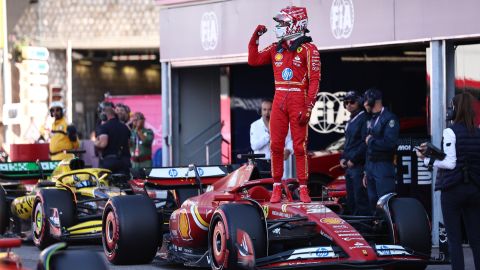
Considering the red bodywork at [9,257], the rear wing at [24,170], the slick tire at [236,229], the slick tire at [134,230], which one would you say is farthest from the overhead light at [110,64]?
the red bodywork at [9,257]

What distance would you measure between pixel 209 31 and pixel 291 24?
712 centimetres

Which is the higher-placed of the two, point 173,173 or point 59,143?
point 59,143

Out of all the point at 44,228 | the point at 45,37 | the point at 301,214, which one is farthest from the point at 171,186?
the point at 45,37

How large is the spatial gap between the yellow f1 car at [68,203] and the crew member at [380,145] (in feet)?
10.4

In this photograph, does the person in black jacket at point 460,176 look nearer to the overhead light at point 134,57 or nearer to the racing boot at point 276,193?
the racing boot at point 276,193

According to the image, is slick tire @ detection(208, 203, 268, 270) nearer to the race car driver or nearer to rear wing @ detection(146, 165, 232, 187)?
the race car driver

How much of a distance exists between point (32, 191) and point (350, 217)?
5.96 meters

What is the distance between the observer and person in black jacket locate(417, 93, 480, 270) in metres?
10.2

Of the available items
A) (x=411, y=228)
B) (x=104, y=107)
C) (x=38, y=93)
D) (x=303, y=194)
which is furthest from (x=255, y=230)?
(x=38, y=93)

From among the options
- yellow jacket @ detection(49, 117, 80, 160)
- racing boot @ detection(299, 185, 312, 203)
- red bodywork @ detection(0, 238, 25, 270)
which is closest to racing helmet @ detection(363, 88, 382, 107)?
racing boot @ detection(299, 185, 312, 203)

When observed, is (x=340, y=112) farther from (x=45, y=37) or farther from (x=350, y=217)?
(x=45, y=37)

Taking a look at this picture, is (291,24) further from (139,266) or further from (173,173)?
(139,266)

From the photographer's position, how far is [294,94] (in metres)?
11.5

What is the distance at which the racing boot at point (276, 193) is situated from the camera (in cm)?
1105
